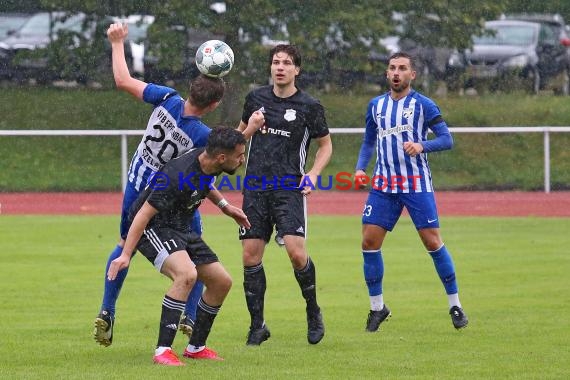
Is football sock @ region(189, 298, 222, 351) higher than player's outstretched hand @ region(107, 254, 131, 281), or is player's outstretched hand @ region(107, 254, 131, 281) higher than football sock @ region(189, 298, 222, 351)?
player's outstretched hand @ region(107, 254, 131, 281)

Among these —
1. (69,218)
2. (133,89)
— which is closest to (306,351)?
(133,89)

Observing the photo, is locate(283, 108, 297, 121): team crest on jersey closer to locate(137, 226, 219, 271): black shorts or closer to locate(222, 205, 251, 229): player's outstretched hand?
locate(222, 205, 251, 229): player's outstretched hand

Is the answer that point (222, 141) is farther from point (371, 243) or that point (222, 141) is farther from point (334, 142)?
point (334, 142)

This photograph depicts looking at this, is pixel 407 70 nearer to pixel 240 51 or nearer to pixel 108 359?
pixel 108 359

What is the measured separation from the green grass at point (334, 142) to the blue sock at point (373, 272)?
13.8 m

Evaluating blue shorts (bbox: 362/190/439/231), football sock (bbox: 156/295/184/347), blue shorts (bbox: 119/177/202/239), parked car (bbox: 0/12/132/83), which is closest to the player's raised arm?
blue shorts (bbox: 119/177/202/239)

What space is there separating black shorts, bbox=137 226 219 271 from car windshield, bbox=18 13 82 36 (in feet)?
67.5

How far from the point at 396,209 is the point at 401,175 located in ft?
0.86

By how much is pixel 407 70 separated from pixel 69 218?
10.3m

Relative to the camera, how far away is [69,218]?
61.2ft

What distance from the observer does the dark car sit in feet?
93.7

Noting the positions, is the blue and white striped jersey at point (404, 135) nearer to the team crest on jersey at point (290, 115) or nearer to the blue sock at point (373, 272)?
the blue sock at point (373, 272)

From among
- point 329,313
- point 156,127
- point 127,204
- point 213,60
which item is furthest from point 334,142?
point 156,127

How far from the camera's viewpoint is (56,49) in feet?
86.6
